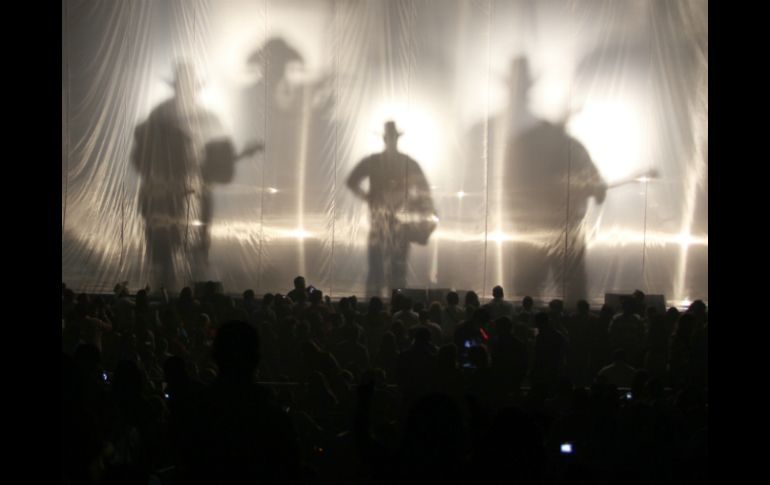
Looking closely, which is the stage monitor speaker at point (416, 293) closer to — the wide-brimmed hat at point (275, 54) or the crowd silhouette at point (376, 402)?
the crowd silhouette at point (376, 402)

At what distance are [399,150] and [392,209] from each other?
2.17 ft

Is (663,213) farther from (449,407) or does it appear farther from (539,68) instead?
(449,407)

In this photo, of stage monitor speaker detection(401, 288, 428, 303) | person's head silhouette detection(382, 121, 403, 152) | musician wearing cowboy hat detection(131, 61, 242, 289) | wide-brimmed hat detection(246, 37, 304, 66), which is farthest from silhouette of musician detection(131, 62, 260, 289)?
stage monitor speaker detection(401, 288, 428, 303)

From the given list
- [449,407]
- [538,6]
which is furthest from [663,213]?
[449,407]

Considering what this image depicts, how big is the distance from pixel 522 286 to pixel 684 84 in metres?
2.78

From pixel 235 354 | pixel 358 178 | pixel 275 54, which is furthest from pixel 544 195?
pixel 235 354

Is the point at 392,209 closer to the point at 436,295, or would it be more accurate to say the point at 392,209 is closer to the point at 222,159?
the point at 436,295

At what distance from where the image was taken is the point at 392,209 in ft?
26.0

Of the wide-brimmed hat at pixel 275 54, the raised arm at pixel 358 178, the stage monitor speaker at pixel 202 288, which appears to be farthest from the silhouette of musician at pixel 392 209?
the stage monitor speaker at pixel 202 288

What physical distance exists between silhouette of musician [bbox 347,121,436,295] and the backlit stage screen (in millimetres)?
16

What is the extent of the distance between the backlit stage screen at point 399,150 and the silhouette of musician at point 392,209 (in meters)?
0.02

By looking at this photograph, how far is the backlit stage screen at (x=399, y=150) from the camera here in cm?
789

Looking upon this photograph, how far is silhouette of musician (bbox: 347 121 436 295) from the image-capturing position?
7836mm

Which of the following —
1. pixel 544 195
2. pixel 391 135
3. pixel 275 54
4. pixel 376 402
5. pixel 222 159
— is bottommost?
pixel 376 402
